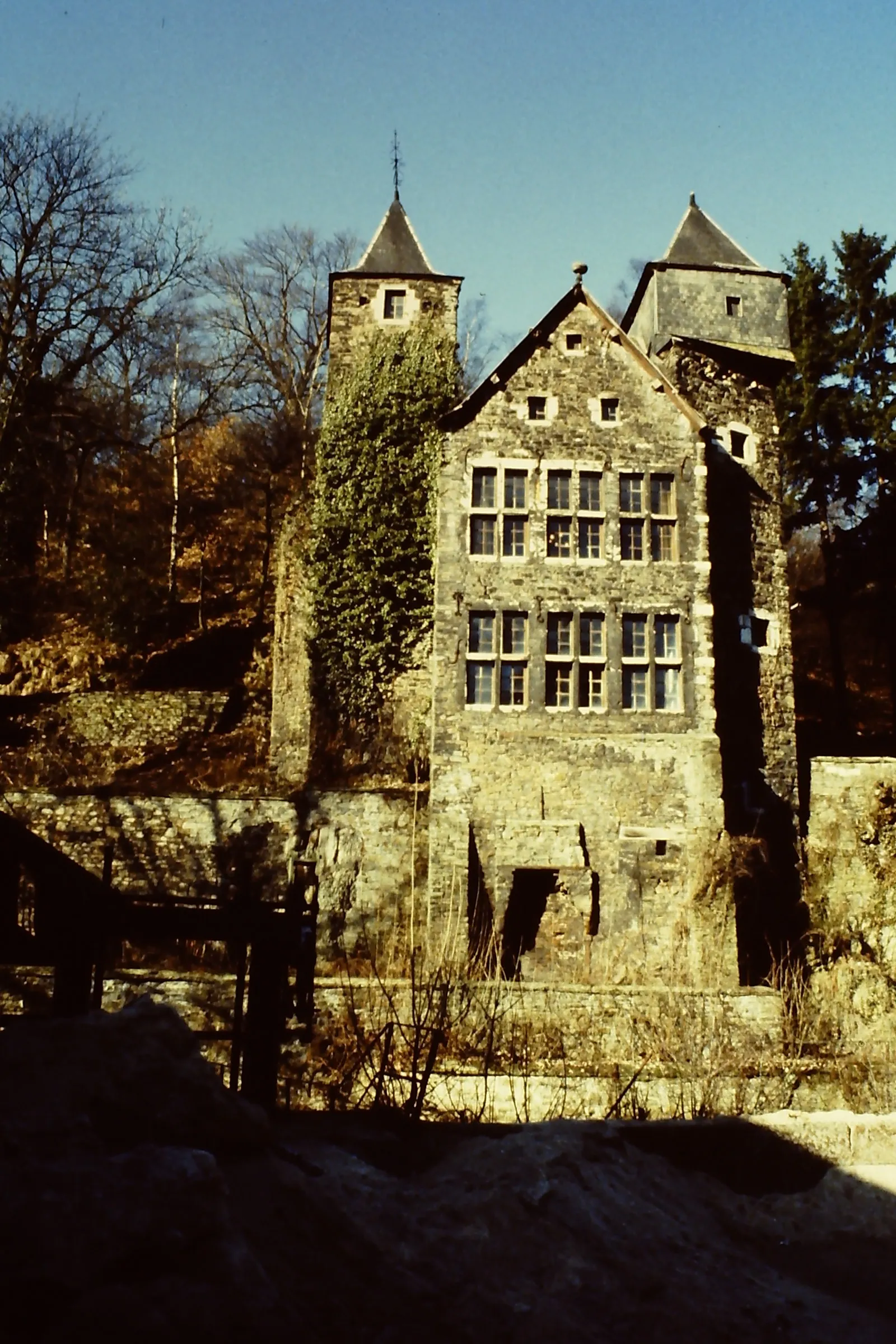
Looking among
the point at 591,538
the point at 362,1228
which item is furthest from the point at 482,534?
the point at 362,1228

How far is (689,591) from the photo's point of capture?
21641 millimetres

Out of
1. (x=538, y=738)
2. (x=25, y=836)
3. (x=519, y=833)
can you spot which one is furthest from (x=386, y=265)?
(x=25, y=836)

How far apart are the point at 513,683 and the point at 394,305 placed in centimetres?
1161

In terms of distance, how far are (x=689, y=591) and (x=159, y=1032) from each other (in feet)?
59.6

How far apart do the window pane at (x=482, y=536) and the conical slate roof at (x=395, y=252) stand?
8.71m

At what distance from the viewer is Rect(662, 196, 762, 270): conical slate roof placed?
26.1m

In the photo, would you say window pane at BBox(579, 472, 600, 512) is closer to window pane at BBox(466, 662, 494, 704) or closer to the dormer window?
window pane at BBox(466, 662, 494, 704)

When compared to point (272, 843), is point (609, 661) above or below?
above

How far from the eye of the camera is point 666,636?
21.5 meters

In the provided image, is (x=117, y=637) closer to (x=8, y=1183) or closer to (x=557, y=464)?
(x=557, y=464)

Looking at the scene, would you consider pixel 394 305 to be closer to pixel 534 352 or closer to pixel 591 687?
pixel 534 352

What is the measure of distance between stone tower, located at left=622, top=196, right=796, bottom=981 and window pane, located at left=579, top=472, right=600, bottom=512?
2903 millimetres

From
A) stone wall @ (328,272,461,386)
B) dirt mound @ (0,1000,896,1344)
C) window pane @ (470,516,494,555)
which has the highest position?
stone wall @ (328,272,461,386)

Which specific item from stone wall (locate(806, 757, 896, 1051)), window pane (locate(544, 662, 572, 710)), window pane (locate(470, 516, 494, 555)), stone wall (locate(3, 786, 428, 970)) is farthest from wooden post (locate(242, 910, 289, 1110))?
window pane (locate(470, 516, 494, 555))
